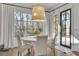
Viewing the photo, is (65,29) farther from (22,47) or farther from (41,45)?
(22,47)

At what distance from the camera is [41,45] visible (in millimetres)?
1495

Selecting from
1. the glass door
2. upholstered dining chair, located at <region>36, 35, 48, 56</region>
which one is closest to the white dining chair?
upholstered dining chair, located at <region>36, 35, 48, 56</region>

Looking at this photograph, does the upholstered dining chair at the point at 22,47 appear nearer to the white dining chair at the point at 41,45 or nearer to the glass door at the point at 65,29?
the white dining chair at the point at 41,45

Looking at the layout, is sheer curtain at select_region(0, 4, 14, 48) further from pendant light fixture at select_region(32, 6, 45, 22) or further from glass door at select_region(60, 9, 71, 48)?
glass door at select_region(60, 9, 71, 48)

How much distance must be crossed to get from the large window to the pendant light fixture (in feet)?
0.13

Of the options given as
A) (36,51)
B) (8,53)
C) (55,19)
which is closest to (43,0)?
(55,19)

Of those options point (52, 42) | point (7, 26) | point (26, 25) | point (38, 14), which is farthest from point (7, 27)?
point (52, 42)

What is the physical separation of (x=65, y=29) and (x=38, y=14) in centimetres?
32

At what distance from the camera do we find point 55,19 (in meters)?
1.50

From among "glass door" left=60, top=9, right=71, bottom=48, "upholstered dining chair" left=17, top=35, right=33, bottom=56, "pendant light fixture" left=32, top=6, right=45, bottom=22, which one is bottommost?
"upholstered dining chair" left=17, top=35, right=33, bottom=56

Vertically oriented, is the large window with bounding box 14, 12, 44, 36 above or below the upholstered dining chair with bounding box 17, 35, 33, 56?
above

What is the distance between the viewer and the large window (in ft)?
4.74

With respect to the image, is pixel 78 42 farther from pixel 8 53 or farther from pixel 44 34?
pixel 8 53

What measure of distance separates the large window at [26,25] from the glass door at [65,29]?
23 cm
